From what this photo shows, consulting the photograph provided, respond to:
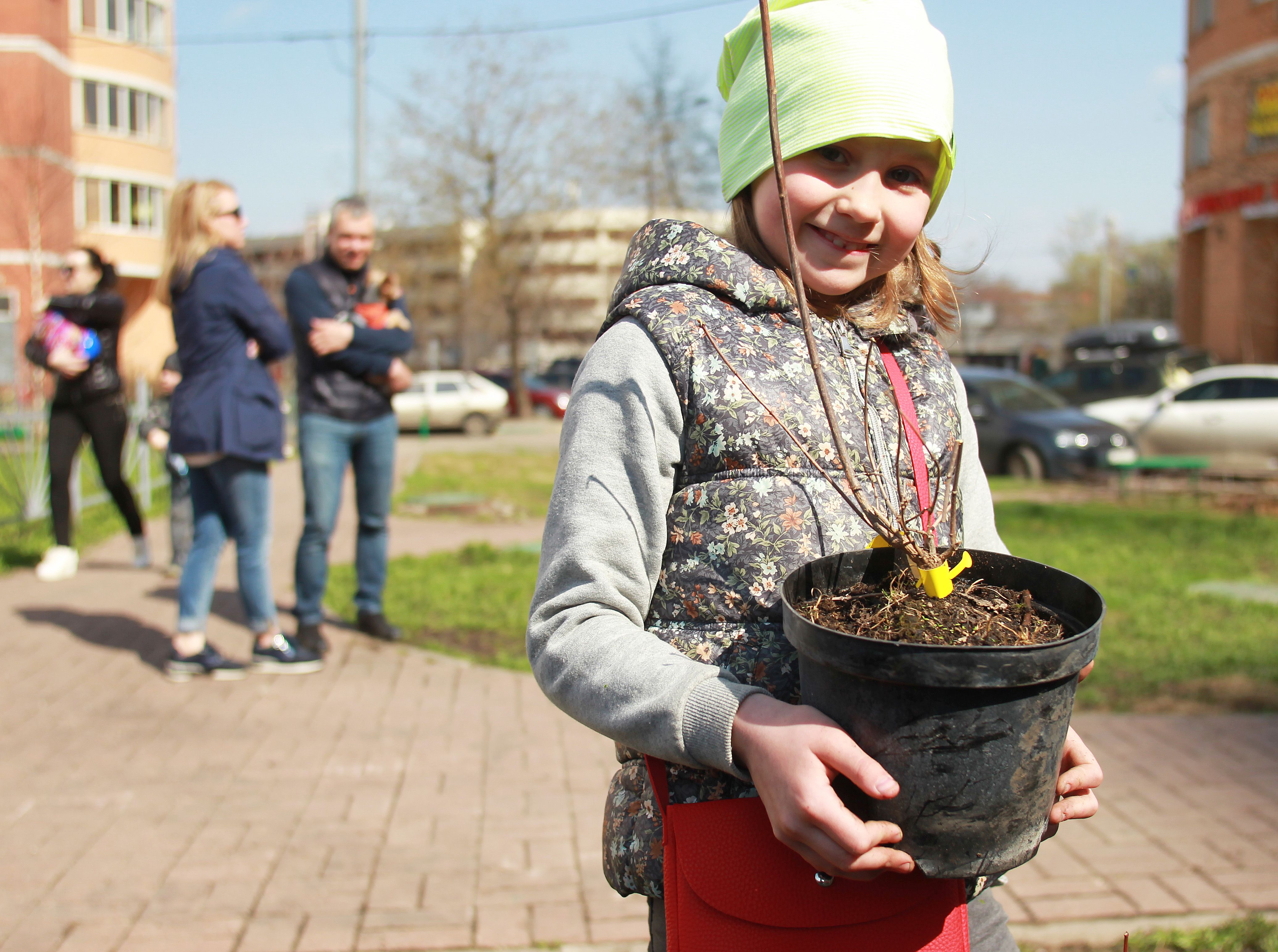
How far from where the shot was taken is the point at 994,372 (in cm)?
1527

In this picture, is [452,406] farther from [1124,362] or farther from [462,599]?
[462,599]

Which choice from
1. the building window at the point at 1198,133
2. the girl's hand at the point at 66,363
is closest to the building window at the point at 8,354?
the girl's hand at the point at 66,363

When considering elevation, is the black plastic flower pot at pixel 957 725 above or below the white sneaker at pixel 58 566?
above

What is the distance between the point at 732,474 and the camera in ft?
4.62

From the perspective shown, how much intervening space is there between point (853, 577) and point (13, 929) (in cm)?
261

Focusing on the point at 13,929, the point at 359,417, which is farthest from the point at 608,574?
the point at 359,417

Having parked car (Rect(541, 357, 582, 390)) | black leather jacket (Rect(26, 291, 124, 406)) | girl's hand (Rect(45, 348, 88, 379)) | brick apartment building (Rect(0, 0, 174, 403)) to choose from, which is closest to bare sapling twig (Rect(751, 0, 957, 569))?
girl's hand (Rect(45, 348, 88, 379))

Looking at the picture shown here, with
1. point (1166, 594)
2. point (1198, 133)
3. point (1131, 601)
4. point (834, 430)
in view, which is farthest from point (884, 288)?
point (1198, 133)

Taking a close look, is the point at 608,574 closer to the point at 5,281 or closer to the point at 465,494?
the point at 465,494

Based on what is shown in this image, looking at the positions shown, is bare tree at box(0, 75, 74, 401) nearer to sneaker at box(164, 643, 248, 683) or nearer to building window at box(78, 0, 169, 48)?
building window at box(78, 0, 169, 48)

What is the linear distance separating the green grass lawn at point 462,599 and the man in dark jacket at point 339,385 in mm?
724

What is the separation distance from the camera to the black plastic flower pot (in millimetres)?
1069

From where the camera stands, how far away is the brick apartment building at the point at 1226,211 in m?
19.1

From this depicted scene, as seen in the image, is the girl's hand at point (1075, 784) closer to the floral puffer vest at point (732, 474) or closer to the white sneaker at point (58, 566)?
the floral puffer vest at point (732, 474)
